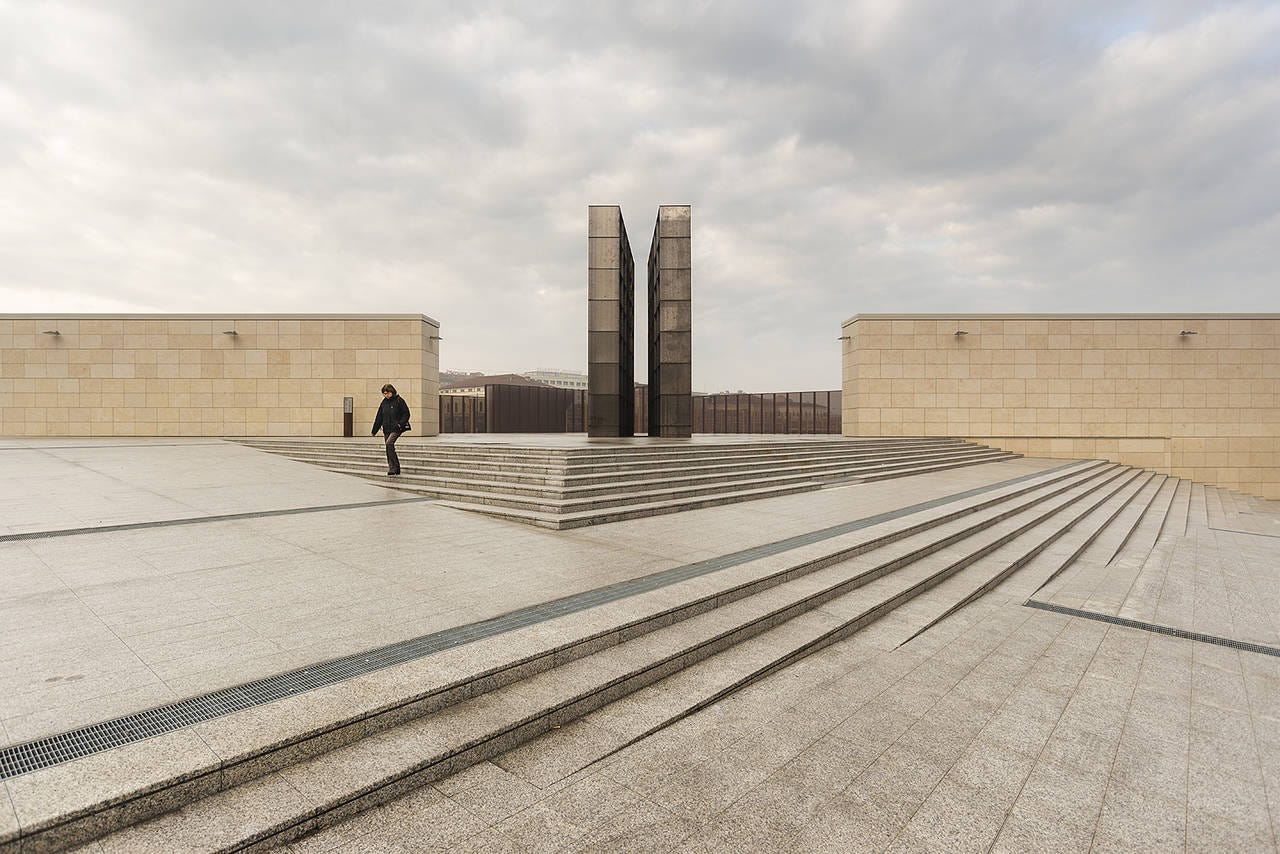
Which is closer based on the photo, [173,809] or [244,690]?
[173,809]

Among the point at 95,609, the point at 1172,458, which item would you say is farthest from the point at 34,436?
the point at 1172,458

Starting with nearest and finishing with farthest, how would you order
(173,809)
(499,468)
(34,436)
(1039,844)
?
(173,809) → (1039,844) → (499,468) → (34,436)

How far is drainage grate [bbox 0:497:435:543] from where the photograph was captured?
6.17 meters

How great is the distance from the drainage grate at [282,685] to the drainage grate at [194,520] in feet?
16.6

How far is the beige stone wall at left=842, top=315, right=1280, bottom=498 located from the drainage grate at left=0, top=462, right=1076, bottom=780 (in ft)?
65.0

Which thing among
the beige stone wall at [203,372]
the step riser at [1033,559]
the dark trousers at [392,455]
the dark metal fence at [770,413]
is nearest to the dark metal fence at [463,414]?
the beige stone wall at [203,372]

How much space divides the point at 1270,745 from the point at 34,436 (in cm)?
2840

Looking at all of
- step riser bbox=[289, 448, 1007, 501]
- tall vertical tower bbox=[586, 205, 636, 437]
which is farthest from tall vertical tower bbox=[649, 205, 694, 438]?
step riser bbox=[289, 448, 1007, 501]

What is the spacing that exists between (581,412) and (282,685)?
88.4 ft

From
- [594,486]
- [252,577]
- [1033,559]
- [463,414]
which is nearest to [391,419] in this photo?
[594,486]

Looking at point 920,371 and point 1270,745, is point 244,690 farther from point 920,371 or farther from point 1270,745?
point 920,371

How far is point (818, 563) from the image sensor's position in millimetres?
5797

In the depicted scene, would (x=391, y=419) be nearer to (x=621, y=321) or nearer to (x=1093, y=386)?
(x=621, y=321)

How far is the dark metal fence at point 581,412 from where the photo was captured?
26.5 m
